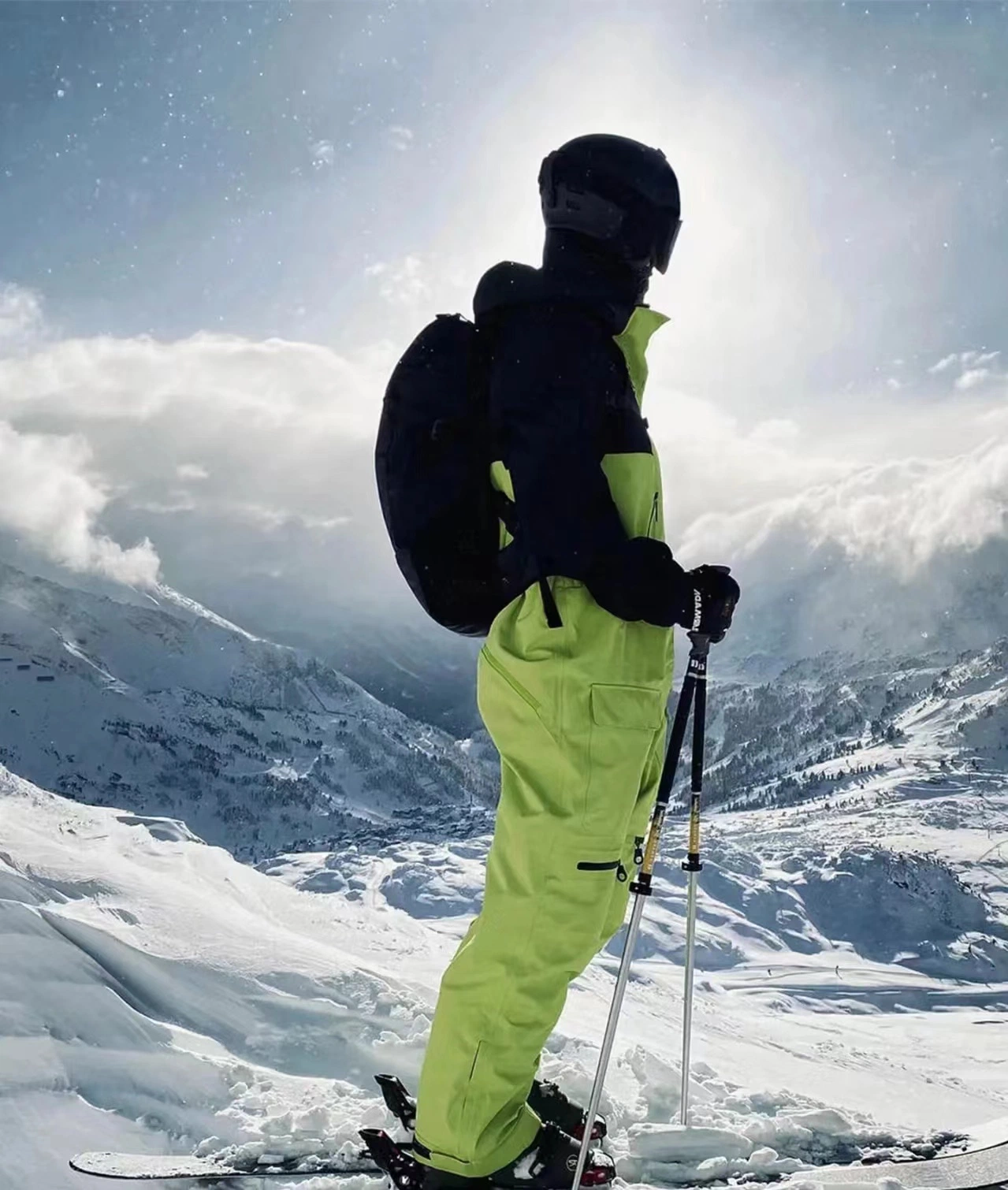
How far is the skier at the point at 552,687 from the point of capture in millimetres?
3031

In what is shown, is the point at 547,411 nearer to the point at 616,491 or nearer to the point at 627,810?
the point at 616,491

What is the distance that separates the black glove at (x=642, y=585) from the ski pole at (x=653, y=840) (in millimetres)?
155

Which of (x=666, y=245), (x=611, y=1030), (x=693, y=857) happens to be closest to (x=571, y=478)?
(x=666, y=245)

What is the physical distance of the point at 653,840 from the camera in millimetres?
3311

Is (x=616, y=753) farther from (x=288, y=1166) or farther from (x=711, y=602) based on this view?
(x=288, y=1166)

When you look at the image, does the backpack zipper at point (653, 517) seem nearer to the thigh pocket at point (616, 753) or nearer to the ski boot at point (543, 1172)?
the thigh pocket at point (616, 753)

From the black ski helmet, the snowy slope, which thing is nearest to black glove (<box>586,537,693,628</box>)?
the black ski helmet

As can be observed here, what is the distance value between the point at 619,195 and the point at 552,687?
1.78m

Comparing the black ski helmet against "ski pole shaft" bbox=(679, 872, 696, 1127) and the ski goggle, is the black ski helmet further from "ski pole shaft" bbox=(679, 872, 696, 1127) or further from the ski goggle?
"ski pole shaft" bbox=(679, 872, 696, 1127)

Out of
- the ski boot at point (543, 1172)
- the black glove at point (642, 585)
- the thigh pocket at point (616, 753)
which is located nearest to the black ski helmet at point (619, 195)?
the black glove at point (642, 585)

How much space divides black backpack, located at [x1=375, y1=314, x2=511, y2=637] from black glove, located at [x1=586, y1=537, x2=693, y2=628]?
0.45 m

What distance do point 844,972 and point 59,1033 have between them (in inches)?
5603

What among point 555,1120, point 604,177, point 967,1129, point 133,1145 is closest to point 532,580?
point 604,177

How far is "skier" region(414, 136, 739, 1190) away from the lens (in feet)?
9.95
